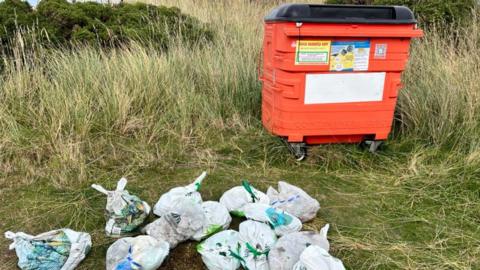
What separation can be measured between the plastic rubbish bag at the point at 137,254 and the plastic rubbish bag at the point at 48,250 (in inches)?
9.9

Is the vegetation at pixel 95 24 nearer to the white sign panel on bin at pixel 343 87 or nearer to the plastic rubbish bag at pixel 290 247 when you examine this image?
the white sign panel on bin at pixel 343 87

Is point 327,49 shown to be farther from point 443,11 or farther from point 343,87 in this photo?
point 443,11

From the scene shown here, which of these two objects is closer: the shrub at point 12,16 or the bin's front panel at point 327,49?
the bin's front panel at point 327,49

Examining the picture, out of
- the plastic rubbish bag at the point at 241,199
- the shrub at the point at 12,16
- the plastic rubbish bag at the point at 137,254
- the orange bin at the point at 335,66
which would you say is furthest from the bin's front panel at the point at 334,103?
the shrub at the point at 12,16

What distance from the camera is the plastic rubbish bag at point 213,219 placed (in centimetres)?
240

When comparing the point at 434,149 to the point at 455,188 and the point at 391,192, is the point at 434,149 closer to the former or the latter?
the point at 455,188

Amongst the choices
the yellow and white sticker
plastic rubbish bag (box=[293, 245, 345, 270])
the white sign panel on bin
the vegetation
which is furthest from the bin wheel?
the vegetation

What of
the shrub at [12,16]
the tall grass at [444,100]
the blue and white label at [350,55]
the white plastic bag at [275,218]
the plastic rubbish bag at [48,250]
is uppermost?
the shrub at [12,16]

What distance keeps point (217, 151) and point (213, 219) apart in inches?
49.8

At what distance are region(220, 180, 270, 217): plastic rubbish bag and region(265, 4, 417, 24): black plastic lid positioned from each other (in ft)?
4.29

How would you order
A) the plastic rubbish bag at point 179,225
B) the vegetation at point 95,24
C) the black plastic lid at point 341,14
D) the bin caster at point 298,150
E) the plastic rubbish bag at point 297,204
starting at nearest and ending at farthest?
the plastic rubbish bag at point 179,225 < the plastic rubbish bag at point 297,204 < the black plastic lid at point 341,14 < the bin caster at point 298,150 < the vegetation at point 95,24

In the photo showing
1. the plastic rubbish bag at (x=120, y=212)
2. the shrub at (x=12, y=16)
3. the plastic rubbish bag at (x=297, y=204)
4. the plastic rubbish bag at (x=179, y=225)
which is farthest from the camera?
the shrub at (x=12, y=16)

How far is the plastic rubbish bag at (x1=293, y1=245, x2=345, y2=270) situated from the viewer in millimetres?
1906

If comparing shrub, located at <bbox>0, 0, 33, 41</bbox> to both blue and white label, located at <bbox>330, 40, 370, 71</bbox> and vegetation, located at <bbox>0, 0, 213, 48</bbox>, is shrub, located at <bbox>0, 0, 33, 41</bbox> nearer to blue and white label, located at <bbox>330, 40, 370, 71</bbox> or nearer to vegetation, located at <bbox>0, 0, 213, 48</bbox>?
vegetation, located at <bbox>0, 0, 213, 48</bbox>
